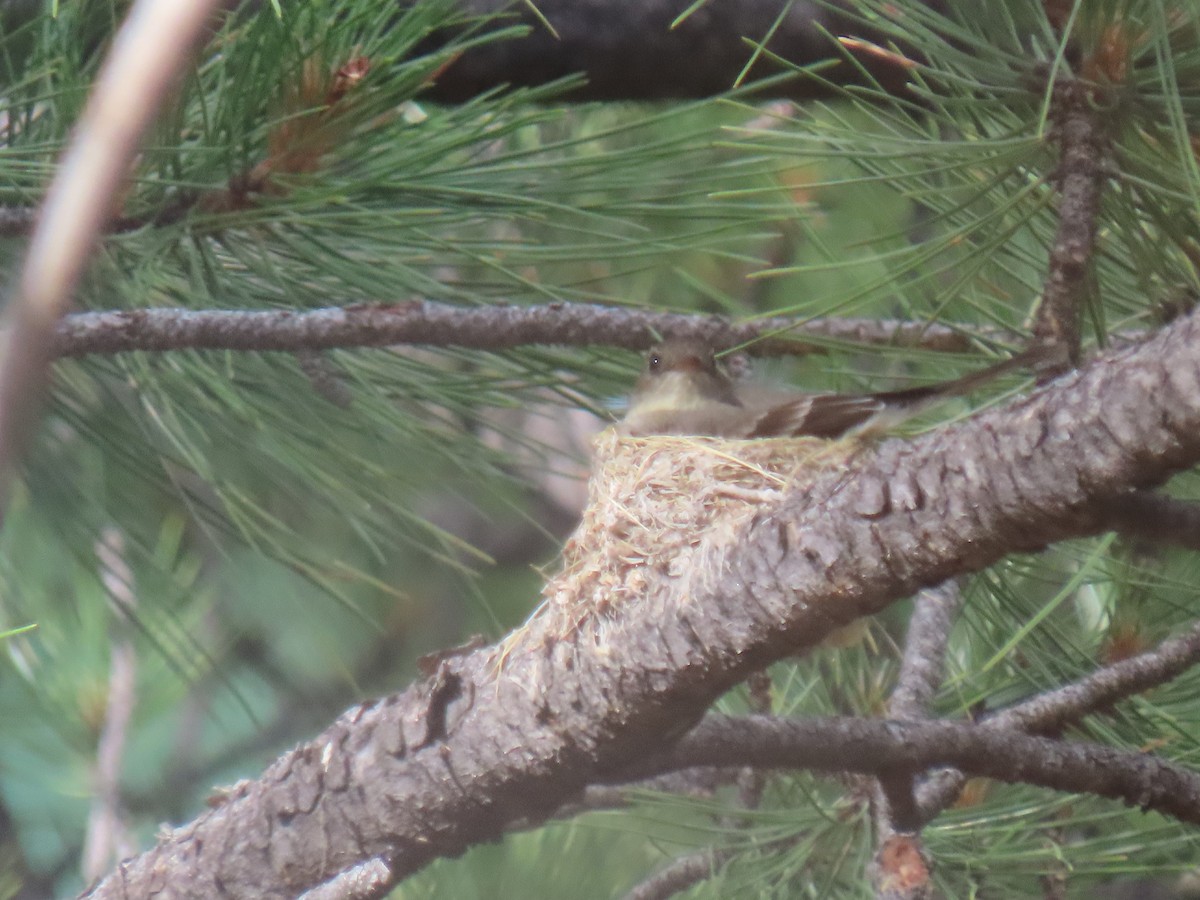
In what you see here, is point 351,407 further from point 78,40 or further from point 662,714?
point 662,714

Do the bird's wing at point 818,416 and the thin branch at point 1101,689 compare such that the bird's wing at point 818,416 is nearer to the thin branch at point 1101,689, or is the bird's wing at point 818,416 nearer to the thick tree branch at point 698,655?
the thin branch at point 1101,689

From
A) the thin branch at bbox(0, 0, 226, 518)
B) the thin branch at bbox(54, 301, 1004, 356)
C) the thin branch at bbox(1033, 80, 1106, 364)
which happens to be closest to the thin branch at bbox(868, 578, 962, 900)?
the thin branch at bbox(1033, 80, 1106, 364)

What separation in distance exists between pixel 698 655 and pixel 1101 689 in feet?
2.10

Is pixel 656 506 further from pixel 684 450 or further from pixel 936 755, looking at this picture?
Answer: pixel 936 755

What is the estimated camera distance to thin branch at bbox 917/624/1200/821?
1.41m

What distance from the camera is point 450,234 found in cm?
239

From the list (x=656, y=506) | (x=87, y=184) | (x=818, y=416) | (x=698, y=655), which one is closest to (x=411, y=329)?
(x=656, y=506)

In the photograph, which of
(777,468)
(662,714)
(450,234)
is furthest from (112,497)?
(662,714)

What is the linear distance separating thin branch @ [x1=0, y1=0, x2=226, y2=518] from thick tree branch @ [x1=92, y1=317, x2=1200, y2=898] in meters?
0.58

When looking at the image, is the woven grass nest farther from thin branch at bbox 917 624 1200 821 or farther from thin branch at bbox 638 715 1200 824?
thin branch at bbox 917 624 1200 821

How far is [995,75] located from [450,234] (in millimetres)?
1269

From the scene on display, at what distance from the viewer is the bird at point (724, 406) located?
172cm

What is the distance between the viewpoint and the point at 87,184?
36 cm

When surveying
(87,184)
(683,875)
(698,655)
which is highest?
(87,184)
